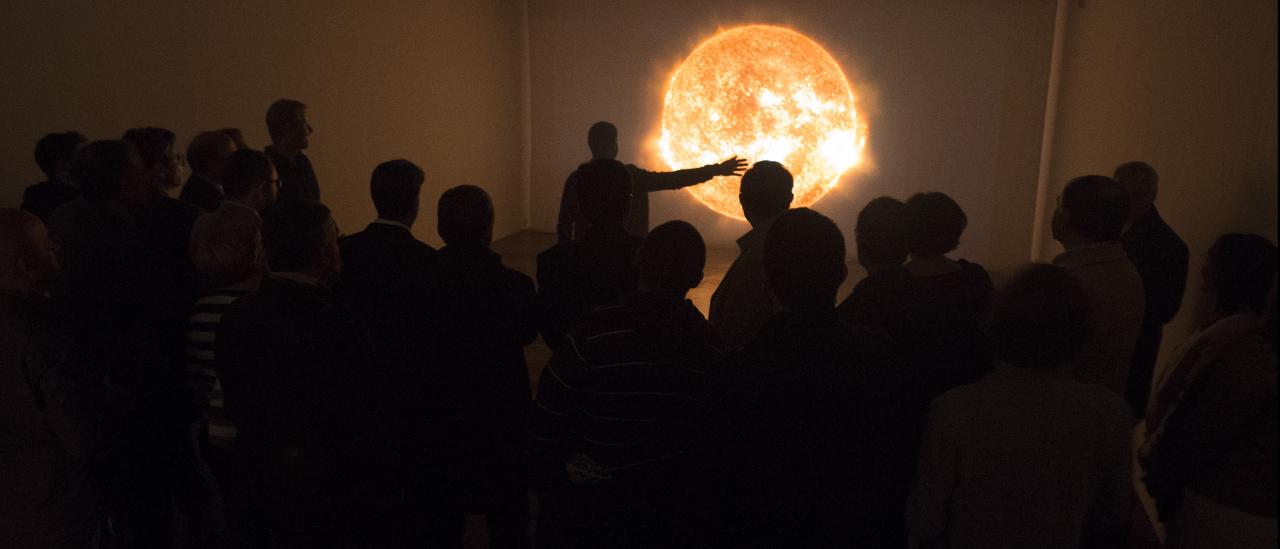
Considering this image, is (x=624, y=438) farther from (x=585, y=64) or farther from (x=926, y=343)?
(x=585, y=64)

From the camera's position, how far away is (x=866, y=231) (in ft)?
7.38

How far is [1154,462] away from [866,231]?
842mm

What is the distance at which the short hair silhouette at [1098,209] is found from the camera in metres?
2.41

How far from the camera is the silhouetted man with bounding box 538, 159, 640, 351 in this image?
2477 mm

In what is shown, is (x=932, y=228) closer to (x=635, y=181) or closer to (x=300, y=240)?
(x=300, y=240)

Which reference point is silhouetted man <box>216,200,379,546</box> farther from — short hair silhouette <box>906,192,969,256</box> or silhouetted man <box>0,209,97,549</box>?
short hair silhouette <box>906,192,969,256</box>

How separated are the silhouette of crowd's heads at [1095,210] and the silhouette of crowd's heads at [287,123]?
3.07 metres

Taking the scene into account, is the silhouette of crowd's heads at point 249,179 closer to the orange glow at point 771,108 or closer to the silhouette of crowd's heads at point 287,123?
the silhouette of crowd's heads at point 287,123

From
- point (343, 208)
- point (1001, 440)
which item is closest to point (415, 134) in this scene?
point (343, 208)

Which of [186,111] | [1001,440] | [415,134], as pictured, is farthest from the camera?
[415,134]

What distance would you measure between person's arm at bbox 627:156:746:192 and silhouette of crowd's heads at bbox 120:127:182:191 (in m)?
1.75

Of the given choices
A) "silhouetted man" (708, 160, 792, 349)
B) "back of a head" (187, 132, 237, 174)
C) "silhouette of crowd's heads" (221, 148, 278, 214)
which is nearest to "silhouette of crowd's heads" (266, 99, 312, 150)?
"back of a head" (187, 132, 237, 174)

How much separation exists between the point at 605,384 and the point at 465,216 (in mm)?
724

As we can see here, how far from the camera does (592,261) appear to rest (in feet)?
8.16
